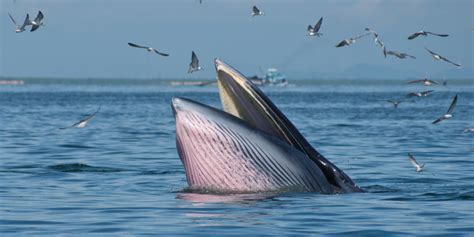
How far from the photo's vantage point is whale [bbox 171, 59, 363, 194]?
1303 centimetres

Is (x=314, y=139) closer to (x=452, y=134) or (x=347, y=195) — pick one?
(x=452, y=134)

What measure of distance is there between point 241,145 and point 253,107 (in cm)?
46

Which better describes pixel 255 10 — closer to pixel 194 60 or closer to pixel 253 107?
pixel 194 60

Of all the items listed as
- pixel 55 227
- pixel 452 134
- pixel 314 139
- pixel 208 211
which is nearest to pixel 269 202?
pixel 208 211

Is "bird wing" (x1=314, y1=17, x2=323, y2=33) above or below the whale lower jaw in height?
above

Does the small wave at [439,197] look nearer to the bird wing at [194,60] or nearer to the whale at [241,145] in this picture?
the whale at [241,145]

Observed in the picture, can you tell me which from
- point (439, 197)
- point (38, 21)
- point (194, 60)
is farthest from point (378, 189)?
point (38, 21)

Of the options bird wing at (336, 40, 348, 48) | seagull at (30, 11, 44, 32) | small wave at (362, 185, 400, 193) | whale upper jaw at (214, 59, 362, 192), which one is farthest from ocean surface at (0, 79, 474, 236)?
seagull at (30, 11, 44, 32)

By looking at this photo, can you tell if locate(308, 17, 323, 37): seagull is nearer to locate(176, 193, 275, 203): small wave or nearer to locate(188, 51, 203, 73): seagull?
locate(188, 51, 203, 73): seagull

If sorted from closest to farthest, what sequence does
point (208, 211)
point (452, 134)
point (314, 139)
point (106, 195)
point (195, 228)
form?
1. point (195, 228)
2. point (208, 211)
3. point (106, 195)
4. point (314, 139)
5. point (452, 134)

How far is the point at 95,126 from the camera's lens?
142 feet

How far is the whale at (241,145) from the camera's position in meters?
13.0

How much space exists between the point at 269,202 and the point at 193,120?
1.71 metres

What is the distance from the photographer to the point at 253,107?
1320 centimetres
